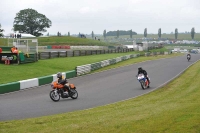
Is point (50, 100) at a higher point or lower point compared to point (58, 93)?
lower

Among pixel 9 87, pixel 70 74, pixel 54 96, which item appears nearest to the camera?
pixel 54 96

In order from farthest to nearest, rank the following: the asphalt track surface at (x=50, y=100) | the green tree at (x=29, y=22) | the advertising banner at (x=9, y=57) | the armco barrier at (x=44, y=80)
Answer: the green tree at (x=29, y=22) < the advertising banner at (x=9, y=57) < the armco barrier at (x=44, y=80) < the asphalt track surface at (x=50, y=100)

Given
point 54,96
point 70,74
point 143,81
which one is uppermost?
point 143,81

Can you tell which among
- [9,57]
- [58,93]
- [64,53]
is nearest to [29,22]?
[64,53]

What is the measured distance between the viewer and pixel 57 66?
35625 mm

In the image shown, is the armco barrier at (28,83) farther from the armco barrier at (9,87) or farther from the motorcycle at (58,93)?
the motorcycle at (58,93)

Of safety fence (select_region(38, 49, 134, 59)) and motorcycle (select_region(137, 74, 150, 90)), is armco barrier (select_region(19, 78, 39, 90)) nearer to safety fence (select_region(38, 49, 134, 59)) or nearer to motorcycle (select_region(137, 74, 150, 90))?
motorcycle (select_region(137, 74, 150, 90))

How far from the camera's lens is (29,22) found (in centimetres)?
11606

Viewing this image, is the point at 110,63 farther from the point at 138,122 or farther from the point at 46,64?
the point at 138,122

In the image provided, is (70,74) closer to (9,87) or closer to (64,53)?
(9,87)

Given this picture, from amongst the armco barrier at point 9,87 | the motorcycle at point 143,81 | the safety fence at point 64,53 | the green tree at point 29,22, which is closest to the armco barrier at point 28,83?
the armco barrier at point 9,87

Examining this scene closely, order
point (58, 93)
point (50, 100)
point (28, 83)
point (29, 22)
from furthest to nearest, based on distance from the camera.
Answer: point (29, 22), point (28, 83), point (58, 93), point (50, 100)

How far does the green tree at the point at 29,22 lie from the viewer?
11572cm

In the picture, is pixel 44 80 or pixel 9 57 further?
pixel 9 57
